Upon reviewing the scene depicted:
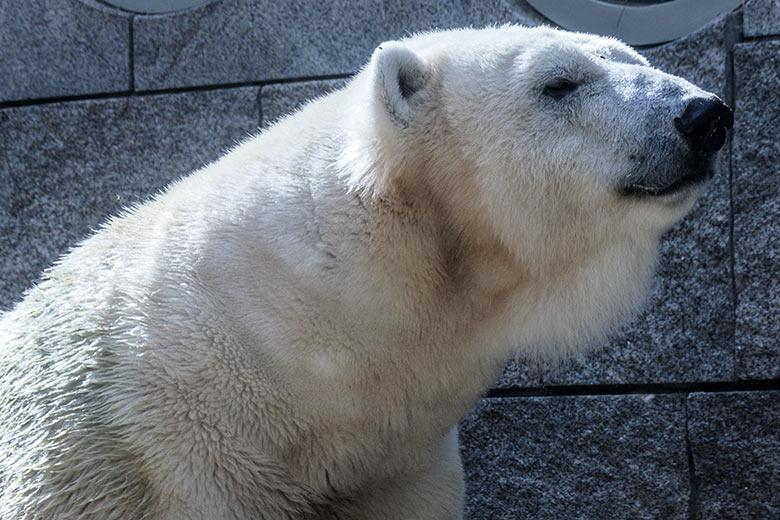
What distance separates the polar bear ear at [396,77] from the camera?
7.10 feet

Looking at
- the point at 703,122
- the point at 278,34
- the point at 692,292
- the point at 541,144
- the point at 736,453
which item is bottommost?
the point at 736,453

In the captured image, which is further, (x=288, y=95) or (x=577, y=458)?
(x=288, y=95)

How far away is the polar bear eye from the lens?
7.28 feet

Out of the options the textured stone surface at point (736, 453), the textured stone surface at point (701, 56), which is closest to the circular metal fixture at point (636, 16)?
the textured stone surface at point (701, 56)

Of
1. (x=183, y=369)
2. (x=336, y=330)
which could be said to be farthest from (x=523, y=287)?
(x=183, y=369)

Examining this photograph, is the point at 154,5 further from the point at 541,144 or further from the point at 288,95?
the point at 541,144

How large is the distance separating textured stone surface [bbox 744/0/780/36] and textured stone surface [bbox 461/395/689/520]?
1.46m

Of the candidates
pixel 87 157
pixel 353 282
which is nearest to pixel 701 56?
pixel 353 282

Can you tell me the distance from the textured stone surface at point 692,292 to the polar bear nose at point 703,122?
1594 millimetres

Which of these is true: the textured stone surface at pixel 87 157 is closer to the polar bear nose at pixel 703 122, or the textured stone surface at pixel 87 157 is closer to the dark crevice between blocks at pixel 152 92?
the dark crevice between blocks at pixel 152 92

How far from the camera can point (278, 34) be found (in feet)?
13.1

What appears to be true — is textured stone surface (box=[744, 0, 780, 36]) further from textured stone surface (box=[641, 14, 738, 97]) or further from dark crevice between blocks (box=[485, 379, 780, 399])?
dark crevice between blocks (box=[485, 379, 780, 399])

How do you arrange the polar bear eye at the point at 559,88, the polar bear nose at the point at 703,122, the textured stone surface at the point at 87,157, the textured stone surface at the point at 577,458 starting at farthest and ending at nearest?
the textured stone surface at the point at 87,157, the textured stone surface at the point at 577,458, the polar bear eye at the point at 559,88, the polar bear nose at the point at 703,122

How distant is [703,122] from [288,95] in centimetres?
221
